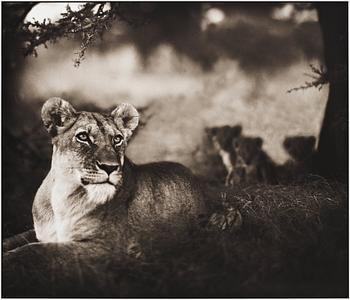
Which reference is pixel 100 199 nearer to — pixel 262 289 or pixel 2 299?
pixel 2 299

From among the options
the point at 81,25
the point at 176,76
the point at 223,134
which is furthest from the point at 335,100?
the point at 81,25

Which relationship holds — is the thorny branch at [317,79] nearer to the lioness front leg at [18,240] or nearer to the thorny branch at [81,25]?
the thorny branch at [81,25]

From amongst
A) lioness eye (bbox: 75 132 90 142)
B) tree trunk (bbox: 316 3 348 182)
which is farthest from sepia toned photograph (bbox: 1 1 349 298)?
lioness eye (bbox: 75 132 90 142)

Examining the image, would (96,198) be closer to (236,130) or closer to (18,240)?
(18,240)

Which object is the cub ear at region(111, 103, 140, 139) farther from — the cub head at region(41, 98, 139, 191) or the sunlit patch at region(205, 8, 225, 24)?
the sunlit patch at region(205, 8, 225, 24)

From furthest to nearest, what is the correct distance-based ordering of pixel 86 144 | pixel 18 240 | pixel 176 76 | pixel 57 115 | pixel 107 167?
pixel 176 76
pixel 18 240
pixel 57 115
pixel 86 144
pixel 107 167

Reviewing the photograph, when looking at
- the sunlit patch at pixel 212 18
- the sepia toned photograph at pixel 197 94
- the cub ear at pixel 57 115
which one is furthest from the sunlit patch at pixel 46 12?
Answer: the sunlit patch at pixel 212 18

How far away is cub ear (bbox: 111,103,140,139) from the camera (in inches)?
135

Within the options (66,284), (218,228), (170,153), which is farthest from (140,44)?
(66,284)

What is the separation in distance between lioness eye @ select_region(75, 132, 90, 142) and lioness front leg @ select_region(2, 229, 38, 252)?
80 cm

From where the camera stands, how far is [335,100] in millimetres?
3775

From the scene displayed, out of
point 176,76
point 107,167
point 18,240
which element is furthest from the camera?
point 176,76

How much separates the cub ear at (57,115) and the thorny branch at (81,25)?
0.57m

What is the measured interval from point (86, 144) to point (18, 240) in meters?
0.87
